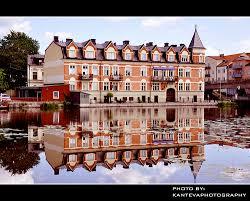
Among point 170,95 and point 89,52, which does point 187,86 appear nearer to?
point 170,95

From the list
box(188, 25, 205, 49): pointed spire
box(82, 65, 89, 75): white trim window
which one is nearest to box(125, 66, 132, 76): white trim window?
box(82, 65, 89, 75): white trim window

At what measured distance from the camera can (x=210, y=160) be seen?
10.9 metres

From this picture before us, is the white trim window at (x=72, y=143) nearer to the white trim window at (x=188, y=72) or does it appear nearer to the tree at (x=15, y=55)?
the white trim window at (x=188, y=72)

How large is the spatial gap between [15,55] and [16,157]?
53.5 m

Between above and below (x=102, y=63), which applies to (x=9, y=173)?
below

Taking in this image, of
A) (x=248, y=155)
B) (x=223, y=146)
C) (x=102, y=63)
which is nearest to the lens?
(x=248, y=155)

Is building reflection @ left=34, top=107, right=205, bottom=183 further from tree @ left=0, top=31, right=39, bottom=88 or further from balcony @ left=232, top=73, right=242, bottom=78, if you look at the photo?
balcony @ left=232, top=73, right=242, bottom=78

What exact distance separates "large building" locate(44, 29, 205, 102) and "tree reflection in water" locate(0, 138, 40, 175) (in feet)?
114

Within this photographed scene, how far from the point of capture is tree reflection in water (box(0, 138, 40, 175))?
9723 mm

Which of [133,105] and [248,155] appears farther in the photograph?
[133,105]

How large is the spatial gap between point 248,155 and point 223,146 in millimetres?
1880
